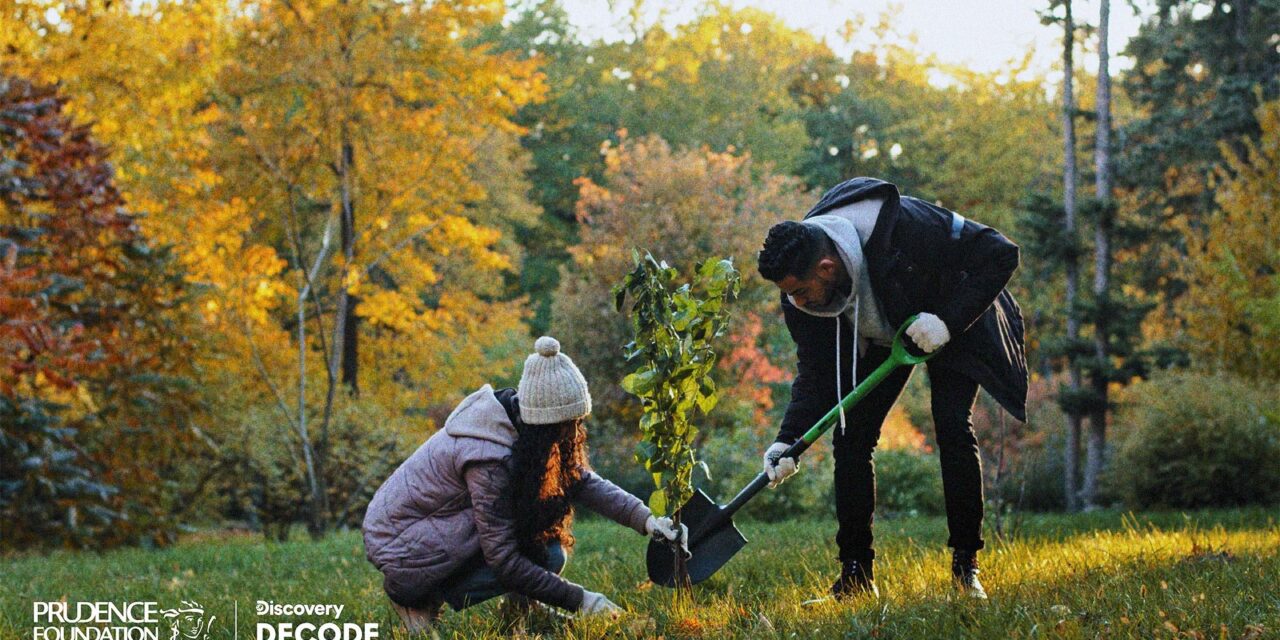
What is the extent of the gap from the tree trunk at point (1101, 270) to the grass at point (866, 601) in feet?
17.3

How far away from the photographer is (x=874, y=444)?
13.2ft

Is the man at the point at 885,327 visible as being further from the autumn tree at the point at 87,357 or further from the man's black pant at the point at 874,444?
the autumn tree at the point at 87,357

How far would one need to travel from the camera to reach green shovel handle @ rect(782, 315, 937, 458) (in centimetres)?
371

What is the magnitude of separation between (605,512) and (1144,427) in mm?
7067

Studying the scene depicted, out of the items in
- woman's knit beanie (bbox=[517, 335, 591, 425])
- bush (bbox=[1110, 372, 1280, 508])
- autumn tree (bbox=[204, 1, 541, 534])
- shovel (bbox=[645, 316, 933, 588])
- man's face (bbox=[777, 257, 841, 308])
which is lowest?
bush (bbox=[1110, 372, 1280, 508])

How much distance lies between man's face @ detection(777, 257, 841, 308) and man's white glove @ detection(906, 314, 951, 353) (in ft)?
0.90

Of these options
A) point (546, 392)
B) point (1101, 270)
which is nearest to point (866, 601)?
point (546, 392)

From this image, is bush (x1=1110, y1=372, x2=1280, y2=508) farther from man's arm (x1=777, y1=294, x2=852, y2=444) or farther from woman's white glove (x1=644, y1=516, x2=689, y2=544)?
woman's white glove (x1=644, y1=516, x2=689, y2=544)

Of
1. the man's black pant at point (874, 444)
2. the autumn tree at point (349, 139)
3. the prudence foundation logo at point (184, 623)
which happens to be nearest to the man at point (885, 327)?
the man's black pant at point (874, 444)

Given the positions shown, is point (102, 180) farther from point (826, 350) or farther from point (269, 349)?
point (826, 350)

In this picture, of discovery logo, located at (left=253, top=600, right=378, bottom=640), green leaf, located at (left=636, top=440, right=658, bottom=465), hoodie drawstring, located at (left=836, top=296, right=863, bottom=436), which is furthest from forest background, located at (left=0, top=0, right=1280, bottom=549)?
discovery logo, located at (left=253, top=600, right=378, bottom=640)

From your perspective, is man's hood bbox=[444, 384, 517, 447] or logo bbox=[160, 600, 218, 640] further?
logo bbox=[160, 600, 218, 640]

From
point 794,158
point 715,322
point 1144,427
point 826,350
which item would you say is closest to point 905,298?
point 826,350

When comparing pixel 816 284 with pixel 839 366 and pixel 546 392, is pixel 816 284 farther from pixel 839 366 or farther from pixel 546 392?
pixel 546 392
